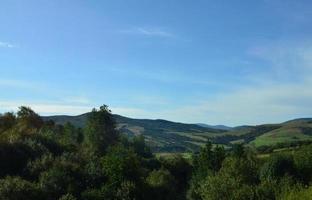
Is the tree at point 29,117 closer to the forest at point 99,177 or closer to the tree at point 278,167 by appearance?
the forest at point 99,177

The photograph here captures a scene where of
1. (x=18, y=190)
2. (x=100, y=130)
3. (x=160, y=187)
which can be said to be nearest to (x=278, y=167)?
(x=160, y=187)

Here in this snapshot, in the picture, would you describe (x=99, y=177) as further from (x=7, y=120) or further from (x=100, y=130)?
(x=100, y=130)

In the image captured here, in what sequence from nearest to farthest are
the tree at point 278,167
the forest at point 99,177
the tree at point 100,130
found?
the forest at point 99,177 → the tree at point 278,167 → the tree at point 100,130

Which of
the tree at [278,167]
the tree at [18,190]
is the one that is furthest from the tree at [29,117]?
the tree at [18,190]

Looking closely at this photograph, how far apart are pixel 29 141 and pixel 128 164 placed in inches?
682

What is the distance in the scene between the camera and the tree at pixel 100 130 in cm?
12000

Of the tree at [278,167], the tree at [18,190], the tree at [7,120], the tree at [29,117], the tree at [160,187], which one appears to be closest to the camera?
the tree at [18,190]

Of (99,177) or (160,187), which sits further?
(160,187)

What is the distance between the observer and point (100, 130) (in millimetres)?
122188

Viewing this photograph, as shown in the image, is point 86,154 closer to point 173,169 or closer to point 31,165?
point 31,165

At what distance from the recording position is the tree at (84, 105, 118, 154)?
12000 cm

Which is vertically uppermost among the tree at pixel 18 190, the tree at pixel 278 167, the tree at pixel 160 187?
the tree at pixel 278 167

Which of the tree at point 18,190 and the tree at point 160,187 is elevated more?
the tree at point 18,190

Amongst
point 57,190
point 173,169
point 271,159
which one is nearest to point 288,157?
point 271,159
